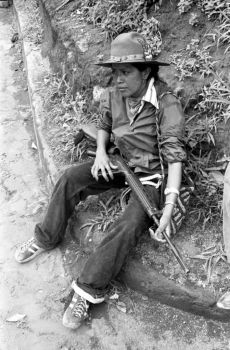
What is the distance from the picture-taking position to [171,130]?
10.4 ft

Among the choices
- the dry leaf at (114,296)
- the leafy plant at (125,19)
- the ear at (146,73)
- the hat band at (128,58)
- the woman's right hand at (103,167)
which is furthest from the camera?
the leafy plant at (125,19)

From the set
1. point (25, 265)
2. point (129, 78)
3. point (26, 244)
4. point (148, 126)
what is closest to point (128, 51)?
point (129, 78)

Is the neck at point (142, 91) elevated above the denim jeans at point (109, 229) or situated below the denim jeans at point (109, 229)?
above

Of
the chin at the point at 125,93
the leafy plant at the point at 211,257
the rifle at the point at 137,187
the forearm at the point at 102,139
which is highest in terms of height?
the chin at the point at 125,93

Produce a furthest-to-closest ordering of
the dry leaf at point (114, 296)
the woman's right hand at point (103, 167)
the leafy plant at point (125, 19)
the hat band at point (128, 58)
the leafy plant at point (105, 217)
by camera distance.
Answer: the leafy plant at point (125, 19), the leafy plant at point (105, 217), the woman's right hand at point (103, 167), the dry leaf at point (114, 296), the hat band at point (128, 58)

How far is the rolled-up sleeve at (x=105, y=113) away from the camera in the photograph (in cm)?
359

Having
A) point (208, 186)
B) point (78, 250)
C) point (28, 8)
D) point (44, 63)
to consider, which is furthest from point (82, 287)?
point (28, 8)

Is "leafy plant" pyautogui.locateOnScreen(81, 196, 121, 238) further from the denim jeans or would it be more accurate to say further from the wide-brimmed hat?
the wide-brimmed hat

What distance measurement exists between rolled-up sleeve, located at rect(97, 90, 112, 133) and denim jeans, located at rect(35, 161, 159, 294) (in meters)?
0.33

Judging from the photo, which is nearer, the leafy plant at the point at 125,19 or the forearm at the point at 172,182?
the forearm at the point at 172,182

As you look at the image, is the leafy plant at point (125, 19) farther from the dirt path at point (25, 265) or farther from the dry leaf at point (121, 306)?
the dry leaf at point (121, 306)

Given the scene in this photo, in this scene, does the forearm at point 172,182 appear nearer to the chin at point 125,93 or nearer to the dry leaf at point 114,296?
the chin at point 125,93

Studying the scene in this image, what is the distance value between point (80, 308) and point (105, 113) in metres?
1.48

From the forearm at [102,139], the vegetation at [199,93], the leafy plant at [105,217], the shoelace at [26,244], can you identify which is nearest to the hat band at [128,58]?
the forearm at [102,139]
